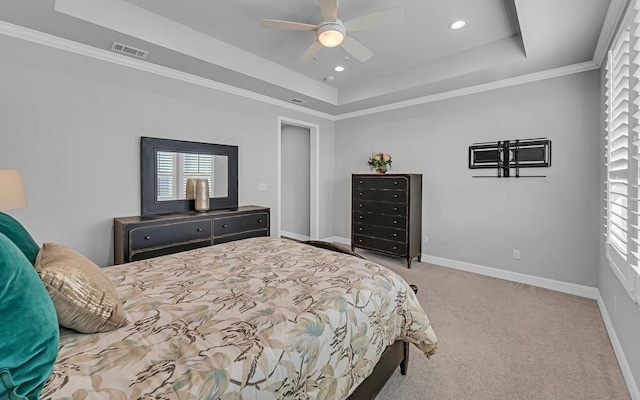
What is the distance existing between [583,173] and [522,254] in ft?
3.84

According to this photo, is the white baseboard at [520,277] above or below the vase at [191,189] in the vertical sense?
below

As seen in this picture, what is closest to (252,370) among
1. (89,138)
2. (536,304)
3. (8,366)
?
(8,366)

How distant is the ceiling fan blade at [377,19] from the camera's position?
2.31m

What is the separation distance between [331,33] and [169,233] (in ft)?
8.46

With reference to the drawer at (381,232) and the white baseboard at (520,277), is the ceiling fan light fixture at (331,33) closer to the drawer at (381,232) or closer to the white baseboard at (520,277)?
the drawer at (381,232)

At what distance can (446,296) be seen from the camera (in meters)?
3.31

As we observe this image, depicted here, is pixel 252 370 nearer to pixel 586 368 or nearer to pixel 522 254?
pixel 586 368

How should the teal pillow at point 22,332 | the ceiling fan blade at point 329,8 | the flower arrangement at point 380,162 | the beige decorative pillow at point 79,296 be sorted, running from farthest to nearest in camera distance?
the flower arrangement at point 380,162 → the ceiling fan blade at point 329,8 → the beige decorative pillow at point 79,296 → the teal pillow at point 22,332

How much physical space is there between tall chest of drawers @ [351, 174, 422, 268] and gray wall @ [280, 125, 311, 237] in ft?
4.86

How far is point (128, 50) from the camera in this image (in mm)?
2973

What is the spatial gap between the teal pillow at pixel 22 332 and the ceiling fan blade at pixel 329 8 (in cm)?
241

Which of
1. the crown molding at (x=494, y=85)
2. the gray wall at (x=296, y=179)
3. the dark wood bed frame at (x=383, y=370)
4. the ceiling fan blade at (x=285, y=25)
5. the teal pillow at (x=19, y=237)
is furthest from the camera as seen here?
the gray wall at (x=296, y=179)

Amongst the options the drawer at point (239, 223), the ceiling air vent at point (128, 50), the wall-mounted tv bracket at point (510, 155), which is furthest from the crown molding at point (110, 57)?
the wall-mounted tv bracket at point (510, 155)

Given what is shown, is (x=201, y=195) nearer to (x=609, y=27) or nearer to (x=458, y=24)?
(x=458, y=24)
